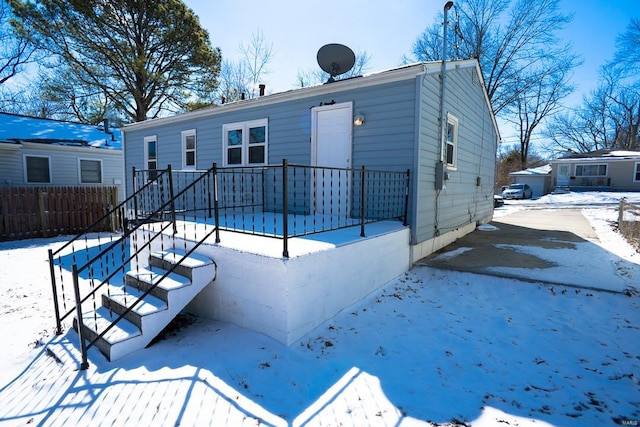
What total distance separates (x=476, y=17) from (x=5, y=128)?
1028 inches

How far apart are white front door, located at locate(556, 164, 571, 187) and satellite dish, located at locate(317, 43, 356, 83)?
93.5 feet

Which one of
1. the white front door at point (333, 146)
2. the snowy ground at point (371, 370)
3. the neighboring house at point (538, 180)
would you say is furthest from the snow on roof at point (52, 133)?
the neighboring house at point (538, 180)

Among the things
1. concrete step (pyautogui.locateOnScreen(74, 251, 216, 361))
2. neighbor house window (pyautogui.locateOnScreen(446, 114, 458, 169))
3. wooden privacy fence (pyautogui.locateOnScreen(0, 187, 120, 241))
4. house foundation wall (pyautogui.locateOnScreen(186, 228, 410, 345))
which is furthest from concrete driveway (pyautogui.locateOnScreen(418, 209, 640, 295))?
wooden privacy fence (pyautogui.locateOnScreen(0, 187, 120, 241))

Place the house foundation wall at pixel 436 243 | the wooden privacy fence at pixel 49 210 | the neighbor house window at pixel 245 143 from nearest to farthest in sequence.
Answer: the house foundation wall at pixel 436 243
the neighbor house window at pixel 245 143
the wooden privacy fence at pixel 49 210

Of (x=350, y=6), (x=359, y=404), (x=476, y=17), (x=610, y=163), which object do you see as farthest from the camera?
(x=610, y=163)

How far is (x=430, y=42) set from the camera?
21031 millimetres

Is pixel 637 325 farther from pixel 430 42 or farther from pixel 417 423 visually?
pixel 430 42

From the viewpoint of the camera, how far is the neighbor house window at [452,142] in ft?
23.2

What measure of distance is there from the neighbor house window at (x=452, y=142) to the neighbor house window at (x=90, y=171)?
15.0m

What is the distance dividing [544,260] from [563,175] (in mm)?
27267

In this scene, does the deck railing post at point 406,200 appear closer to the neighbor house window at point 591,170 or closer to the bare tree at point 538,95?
the bare tree at point 538,95

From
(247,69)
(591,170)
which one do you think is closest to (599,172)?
(591,170)

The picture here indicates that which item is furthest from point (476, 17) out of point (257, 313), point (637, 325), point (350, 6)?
point (257, 313)

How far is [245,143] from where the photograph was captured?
816cm
